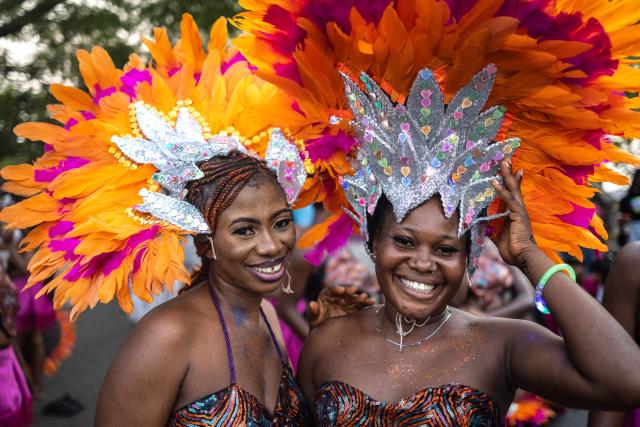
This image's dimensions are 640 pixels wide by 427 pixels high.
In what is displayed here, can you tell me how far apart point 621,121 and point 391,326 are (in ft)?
3.83

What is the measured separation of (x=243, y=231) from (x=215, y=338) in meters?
0.44

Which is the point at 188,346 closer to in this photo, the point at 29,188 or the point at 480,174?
the point at 29,188

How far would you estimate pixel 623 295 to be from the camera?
2.62 metres

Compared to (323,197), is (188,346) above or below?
below

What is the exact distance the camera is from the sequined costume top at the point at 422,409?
231cm

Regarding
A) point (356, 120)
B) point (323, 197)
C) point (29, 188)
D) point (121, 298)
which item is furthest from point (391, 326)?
point (29, 188)

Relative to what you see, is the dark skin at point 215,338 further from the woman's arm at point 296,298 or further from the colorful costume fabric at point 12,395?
the colorful costume fabric at point 12,395

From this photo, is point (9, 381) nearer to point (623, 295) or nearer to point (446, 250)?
point (446, 250)

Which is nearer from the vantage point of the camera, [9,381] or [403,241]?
[403,241]

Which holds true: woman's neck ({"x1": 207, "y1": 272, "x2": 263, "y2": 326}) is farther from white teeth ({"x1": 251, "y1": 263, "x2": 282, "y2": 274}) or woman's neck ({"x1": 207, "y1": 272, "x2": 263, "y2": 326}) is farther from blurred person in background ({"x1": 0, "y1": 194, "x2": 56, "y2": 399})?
blurred person in background ({"x1": 0, "y1": 194, "x2": 56, "y2": 399})

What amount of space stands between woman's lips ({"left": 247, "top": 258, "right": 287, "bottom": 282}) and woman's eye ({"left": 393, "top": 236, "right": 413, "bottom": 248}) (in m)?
0.52

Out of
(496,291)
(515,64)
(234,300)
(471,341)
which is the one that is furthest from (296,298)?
(515,64)

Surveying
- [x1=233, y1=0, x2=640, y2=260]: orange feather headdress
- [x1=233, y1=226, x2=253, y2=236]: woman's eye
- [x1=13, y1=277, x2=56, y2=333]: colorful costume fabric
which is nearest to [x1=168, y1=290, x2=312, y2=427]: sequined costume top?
[x1=233, y1=226, x2=253, y2=236]: woman's eye

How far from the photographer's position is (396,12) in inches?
87.5
